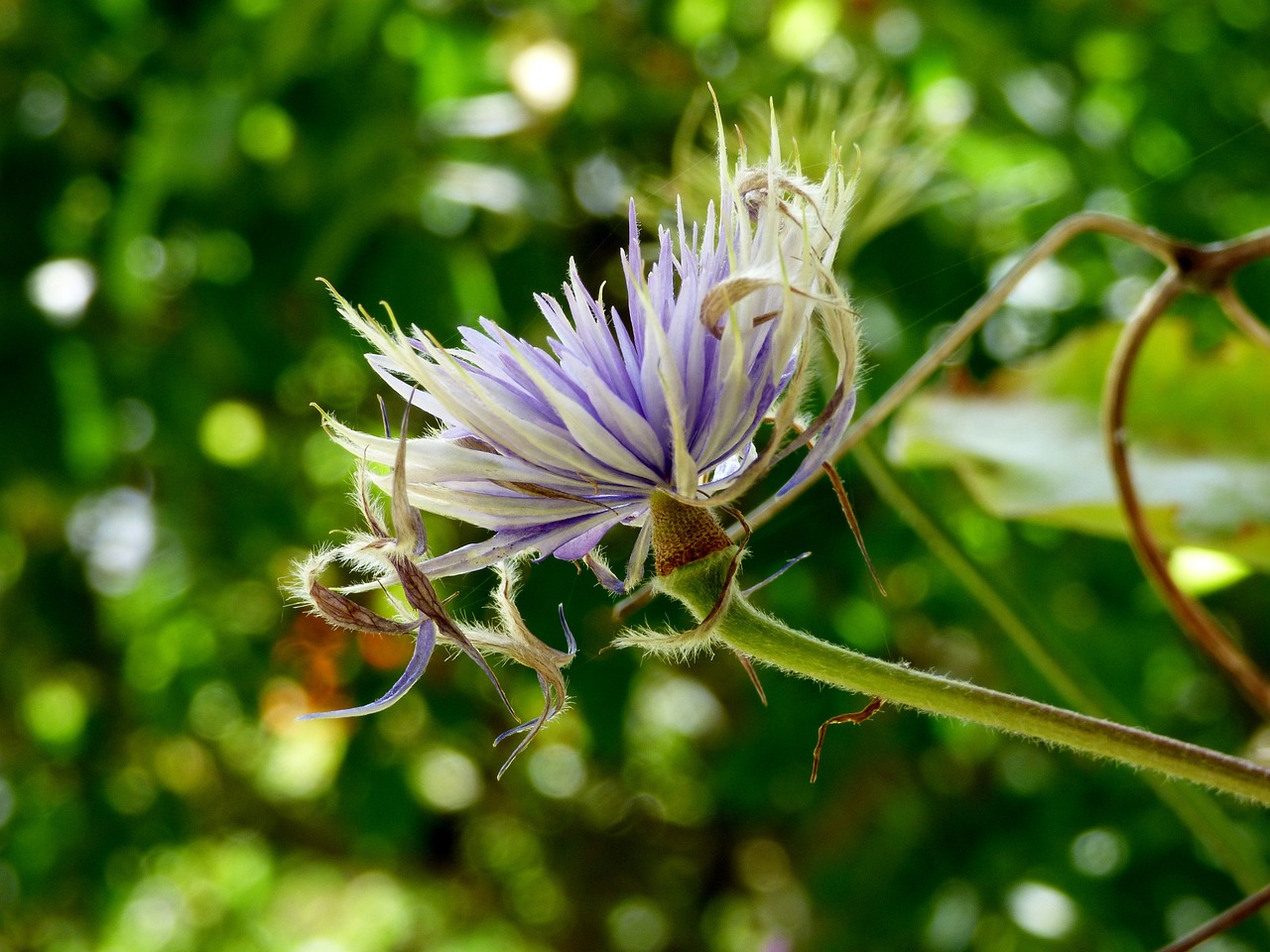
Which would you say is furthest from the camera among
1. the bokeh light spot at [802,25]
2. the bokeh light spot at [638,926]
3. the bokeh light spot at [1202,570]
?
the bokeh light spot at [638,926]

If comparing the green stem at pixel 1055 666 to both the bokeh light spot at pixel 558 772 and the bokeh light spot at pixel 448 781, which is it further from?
the bokeh light spot at pixel 558 772

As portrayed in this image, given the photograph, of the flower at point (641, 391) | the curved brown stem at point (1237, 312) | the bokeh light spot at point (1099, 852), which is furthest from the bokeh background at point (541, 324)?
the flower at point (641, 391)

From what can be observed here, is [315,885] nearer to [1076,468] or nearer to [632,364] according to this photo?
[1076,468]

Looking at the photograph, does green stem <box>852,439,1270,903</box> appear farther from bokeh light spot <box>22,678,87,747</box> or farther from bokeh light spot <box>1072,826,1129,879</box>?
bokeh light spot <box>22,678,87,747</box>

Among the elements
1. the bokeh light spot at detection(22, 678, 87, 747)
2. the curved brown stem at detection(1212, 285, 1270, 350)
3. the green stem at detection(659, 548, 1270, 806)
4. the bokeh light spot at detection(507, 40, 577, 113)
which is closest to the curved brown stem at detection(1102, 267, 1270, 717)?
the curved brown stem at detection(1212, 285, 1270, 350)

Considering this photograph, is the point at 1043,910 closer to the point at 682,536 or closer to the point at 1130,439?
the point at 1130,439
